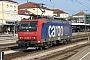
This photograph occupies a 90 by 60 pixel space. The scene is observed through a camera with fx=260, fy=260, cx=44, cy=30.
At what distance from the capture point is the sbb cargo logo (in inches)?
1043

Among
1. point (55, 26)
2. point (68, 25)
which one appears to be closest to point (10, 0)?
point (68, 25)

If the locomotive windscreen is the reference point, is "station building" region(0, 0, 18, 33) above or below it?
above

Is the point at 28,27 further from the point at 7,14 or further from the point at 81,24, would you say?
the point at 81,24

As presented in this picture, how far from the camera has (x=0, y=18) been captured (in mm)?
85438

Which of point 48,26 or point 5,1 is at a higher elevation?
point 5,1

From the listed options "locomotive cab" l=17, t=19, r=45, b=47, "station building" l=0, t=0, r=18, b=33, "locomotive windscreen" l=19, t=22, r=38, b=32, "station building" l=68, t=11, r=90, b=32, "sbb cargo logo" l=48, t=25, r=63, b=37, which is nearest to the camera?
"locomotive cab" l=17, t=19, r=45, b=47

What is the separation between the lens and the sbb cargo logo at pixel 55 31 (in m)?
26.5

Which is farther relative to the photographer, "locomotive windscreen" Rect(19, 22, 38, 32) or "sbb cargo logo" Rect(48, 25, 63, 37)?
"sbb cargo logo" Rect(48, 25, 63, 37)

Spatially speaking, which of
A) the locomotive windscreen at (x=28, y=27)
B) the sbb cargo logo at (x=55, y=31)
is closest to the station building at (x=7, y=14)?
the sbb cargo logo at (x=55, y=31)

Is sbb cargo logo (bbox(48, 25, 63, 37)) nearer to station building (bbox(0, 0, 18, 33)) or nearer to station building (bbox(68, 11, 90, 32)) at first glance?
station building (bbox(0, 0, 18, 33))

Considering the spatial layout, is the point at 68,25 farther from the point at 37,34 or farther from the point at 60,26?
the point at 37,34

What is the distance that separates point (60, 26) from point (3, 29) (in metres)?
56.3

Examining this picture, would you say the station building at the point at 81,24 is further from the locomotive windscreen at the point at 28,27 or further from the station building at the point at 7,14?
the locomotive windscreen at the point at 28,27

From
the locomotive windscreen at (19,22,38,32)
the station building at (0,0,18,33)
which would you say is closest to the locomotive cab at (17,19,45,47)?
the locomotive windscreen at (19,22,38,32)
